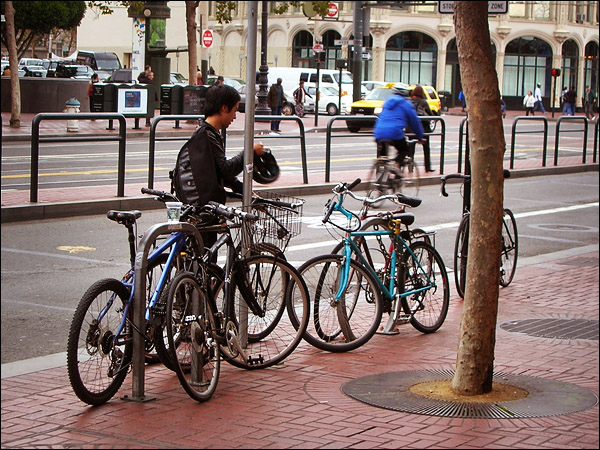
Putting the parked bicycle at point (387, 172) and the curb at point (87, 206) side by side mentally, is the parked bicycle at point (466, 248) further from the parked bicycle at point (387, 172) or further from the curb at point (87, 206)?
the parked bicycle at point (387, 172)

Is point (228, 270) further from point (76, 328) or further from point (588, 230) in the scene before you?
point (588, 230)

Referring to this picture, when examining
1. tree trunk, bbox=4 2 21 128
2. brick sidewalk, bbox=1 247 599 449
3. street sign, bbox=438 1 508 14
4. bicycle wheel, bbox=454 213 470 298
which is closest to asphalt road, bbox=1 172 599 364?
brick sidewalk, bbox=1 247 599 449

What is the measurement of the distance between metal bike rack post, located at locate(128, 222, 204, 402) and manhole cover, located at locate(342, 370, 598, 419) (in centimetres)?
122

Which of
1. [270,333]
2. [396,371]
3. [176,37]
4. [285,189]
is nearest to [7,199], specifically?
[285,189]

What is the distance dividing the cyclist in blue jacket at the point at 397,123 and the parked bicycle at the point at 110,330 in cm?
1092

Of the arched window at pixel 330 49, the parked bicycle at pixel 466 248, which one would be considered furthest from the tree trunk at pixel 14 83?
the arched window at pixel 330 49

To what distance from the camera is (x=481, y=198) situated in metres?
6.18

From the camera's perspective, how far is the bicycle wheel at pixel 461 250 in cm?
905

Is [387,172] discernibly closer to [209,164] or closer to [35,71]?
[209,164]

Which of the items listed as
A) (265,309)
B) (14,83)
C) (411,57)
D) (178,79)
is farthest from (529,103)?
(265,309)

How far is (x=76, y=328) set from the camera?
545 centimetres

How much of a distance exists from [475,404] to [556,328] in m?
2.31

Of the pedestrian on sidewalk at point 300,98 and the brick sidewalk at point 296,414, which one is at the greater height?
the pedestrian on sidewalk at point 300,98

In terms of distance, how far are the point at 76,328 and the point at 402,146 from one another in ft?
38.8
